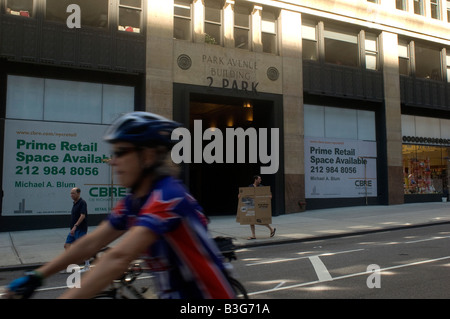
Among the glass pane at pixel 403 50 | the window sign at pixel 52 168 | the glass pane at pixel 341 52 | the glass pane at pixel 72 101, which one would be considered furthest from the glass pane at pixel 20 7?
the glass pane at pixel 403 50

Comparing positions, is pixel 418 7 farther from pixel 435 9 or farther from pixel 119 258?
pixel 119 258

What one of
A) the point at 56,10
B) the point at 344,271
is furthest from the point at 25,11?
the point at 344,271

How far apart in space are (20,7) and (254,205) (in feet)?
38.0

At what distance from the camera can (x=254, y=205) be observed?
12.5 metres

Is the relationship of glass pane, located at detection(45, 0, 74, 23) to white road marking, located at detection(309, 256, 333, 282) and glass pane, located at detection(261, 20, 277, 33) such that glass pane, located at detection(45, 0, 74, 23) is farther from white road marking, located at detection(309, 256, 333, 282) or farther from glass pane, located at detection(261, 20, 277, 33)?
white road marking, located at detection(309, 256, 333, 282)

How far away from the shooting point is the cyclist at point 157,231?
1.66 metres

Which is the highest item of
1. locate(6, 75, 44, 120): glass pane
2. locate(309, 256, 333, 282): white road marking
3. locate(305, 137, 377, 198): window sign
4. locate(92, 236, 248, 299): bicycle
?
locate(6, 75, 44, 120): glass pane

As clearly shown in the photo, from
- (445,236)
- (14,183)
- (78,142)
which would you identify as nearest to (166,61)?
(78,142)

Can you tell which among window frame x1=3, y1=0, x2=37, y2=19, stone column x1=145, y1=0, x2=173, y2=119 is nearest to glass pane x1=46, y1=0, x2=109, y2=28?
window frame x1=3, y1=0, x2=37, y2=19

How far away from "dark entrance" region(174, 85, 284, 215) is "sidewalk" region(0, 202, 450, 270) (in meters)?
2.81

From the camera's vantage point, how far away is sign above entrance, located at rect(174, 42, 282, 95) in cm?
1791

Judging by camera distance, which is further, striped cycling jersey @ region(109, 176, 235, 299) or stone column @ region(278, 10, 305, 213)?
stone column @ region(278, 10, 305, 213)

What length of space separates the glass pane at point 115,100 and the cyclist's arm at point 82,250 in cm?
1494
